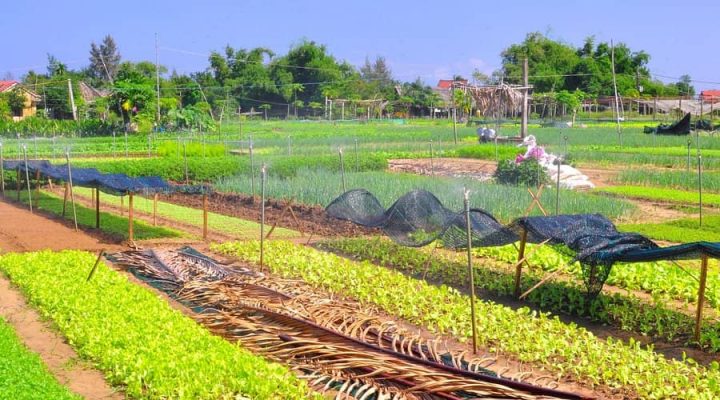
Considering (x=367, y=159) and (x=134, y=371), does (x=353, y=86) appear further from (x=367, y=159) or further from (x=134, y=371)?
(x=134, y=371)

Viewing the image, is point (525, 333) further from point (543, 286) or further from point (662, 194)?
point (662, 194)

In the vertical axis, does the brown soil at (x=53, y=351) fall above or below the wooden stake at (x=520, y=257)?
below

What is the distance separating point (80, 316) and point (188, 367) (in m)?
2.37

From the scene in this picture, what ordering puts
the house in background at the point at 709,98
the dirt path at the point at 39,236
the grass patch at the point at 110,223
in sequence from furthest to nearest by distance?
the house in background at the point at 709,98 → the grass patch at the point at 110,223 → the dirt path at the point at 39,236

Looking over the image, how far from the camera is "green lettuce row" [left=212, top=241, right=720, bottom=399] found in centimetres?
676

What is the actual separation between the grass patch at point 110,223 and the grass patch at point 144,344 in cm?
424

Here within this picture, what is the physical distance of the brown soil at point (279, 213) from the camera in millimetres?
15680

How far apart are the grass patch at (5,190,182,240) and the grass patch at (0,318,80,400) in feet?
24.0

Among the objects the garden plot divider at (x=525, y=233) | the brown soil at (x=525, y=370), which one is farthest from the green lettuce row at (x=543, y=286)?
the brown soil at (x=525, y=370)

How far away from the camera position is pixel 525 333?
8.01m

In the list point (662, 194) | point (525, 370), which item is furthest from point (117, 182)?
point (662, 194)

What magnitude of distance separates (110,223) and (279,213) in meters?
3.48

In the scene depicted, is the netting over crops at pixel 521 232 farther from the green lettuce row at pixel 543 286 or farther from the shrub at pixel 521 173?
the shrub at pixel 521 173

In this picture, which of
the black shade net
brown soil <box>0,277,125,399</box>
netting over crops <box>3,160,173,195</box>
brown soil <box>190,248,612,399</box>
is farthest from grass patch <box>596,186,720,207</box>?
brown soil <box>0,277,125,399</box>
